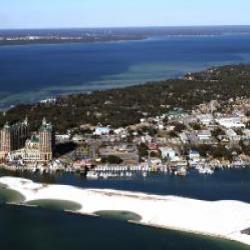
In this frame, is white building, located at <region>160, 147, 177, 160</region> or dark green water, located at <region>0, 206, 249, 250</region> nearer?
dark green water, located at <region>0, 206, 249, 250</region>

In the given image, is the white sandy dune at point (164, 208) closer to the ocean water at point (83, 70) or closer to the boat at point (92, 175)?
the boat at point (92, 175)

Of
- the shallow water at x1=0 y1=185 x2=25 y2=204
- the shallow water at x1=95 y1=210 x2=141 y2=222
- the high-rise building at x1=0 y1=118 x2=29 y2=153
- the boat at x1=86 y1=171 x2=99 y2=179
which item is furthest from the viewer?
the high-rise building at x1=0 y1=118 x2=29 y2=153

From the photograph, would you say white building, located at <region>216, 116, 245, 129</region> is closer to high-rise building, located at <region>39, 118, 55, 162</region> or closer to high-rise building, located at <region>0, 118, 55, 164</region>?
high-rise building, located at <region>39, 118, 55, 162</region>

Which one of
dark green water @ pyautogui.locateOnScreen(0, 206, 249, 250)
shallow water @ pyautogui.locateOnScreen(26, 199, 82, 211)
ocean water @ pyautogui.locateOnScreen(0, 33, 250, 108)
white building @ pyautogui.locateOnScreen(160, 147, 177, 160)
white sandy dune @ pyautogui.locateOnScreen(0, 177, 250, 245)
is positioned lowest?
dark green water @ pyautogui.locateOnScreen(0, 206, 249, 250)

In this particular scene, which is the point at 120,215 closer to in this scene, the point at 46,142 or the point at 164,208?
the point at 164,208

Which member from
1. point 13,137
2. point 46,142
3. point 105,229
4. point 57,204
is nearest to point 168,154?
point 46,142

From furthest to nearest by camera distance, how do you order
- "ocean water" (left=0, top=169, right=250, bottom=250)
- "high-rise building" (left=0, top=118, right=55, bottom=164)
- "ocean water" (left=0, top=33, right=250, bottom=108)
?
"ocean water" (left=0, top=33, right=250, bottom=108) < "high-rise building" (left=0, top=118, right=55, bottom=164) < "ocean water" (left=0, top=169, right=250, bottom=250)

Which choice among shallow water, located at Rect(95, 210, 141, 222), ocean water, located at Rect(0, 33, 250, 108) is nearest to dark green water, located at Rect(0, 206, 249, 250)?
shallow water, located at Rect(95, 210, 141, 222)
